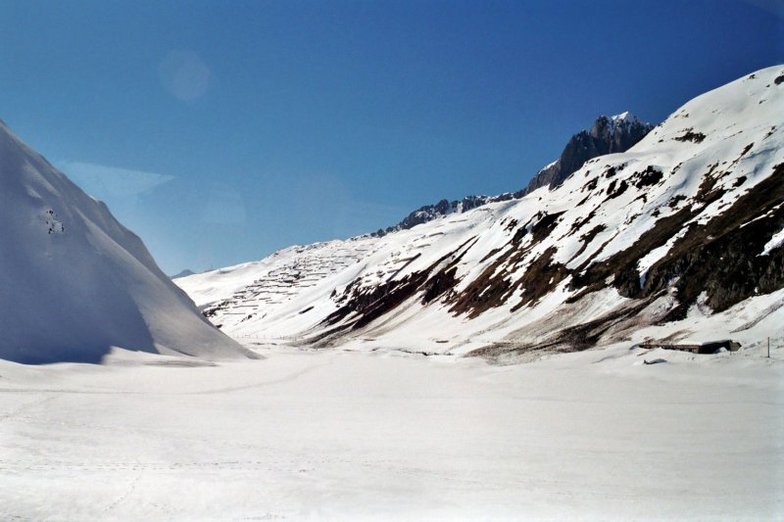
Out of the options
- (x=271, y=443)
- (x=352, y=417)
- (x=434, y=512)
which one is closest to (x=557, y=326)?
(x=352, y=417)

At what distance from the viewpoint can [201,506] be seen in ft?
41.5

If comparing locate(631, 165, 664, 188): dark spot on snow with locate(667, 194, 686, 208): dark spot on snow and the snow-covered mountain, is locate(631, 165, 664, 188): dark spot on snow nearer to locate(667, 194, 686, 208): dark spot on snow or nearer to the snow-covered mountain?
the snow-covered mountain

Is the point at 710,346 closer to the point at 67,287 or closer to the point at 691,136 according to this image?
the point at 67,287

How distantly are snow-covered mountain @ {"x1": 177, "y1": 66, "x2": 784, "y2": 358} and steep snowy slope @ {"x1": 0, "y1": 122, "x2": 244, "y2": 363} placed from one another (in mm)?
34129

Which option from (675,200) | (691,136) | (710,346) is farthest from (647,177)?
(710,346)

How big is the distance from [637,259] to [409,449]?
5214cm

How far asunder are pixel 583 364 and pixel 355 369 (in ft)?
72.2

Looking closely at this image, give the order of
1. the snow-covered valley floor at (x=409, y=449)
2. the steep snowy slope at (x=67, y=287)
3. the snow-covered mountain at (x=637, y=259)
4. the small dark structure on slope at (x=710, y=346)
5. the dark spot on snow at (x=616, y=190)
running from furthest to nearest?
the dark spot on snow at (x=616, y=190) → the snow-covered mountain at (x=637, y=259) → the steep snowy slope at (x=67, y=287) → the small dark structure on slope at (x=710, y=346) → the snow-covered valley floor at (x=409, y=449)

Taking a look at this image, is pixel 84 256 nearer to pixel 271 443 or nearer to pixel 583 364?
pixel 271 443

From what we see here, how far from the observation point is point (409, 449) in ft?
58.0

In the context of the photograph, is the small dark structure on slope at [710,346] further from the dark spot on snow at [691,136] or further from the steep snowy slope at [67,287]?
the dark spot on snow at [691,136]

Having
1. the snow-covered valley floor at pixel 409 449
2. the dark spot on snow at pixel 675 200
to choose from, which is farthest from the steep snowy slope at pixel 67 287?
the dark spot on snow at pixel 675 200

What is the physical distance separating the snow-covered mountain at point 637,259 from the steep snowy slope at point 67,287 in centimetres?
3413

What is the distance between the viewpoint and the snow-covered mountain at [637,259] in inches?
1731
